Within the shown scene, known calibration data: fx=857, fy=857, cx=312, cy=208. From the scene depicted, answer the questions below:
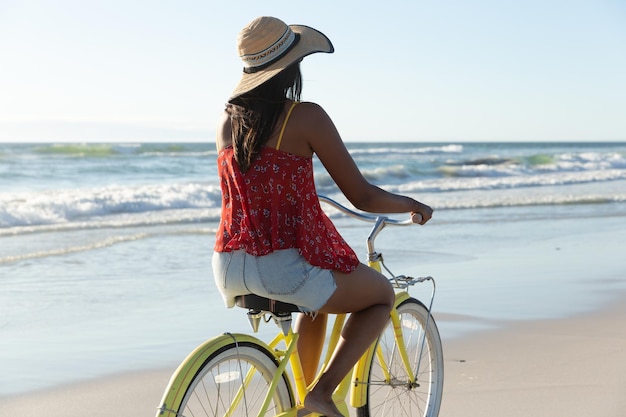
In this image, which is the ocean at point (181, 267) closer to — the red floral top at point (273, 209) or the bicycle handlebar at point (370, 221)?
the bicycle handlebar at point (370, 221)

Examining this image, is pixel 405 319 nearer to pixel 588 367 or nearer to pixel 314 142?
pixel 314 142

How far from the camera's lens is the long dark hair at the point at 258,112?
272 cm

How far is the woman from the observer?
2.73 meters

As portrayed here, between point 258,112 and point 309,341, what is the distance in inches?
36.1

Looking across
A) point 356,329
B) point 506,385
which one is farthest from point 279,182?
point 506,385

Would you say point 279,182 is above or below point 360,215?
above

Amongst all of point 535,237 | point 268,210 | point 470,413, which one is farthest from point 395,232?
point 268,210

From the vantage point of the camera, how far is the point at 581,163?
36.5m

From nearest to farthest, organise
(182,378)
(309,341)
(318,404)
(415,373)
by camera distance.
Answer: (182,378)
(318,404)
(309,341)
(415,373)

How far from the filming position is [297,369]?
3010 mm

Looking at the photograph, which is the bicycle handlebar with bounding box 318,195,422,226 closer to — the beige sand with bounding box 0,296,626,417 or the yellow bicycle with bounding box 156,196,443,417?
the yellow bicycle with bounding box 156,196,443,417

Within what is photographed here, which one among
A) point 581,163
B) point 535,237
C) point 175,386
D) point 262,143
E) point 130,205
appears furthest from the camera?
point 581,163

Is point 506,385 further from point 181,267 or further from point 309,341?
point 181,267

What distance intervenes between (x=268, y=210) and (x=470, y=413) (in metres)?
2.11
